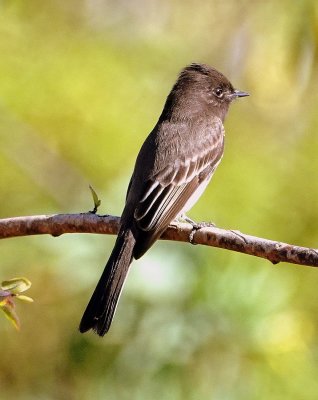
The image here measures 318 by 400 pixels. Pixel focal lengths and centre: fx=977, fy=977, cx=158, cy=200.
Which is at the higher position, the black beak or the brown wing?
the black beak

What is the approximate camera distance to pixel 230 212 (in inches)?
202

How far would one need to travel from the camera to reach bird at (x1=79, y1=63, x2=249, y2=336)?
14.4 feet

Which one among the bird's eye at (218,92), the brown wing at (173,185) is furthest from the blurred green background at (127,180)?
the bird's eye at (218,92)

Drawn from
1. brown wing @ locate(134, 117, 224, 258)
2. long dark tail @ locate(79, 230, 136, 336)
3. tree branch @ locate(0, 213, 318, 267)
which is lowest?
long dark tail @ locate(79, 230, 136, 336)

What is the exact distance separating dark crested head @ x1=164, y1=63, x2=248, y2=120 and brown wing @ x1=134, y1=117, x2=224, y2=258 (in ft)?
0.79

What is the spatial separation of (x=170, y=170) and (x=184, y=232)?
0.78 metres

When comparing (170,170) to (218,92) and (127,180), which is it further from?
(218,92)

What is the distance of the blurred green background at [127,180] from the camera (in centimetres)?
469

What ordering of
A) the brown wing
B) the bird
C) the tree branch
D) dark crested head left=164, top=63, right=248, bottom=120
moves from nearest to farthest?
the tree branch
the bird
the brown wing
dark crested head left=164, top=63, right=248, bottom=120

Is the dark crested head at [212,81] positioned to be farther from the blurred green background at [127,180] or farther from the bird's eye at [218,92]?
the blurred green background at [127,180]

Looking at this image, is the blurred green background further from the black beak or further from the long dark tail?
the long dark tail

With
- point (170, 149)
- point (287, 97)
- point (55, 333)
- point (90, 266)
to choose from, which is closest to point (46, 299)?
point (55, 333)

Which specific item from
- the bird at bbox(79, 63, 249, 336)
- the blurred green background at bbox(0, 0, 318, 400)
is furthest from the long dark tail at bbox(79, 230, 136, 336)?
the blurred green background at bbox(0, 0, 318, 400)

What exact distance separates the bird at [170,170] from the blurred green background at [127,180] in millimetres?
199
